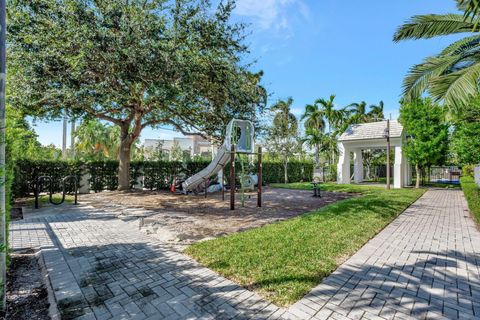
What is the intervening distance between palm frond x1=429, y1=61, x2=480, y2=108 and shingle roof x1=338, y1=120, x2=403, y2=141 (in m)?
13.8

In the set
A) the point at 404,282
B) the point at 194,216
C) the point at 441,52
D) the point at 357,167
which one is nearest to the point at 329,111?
the point at 357,167

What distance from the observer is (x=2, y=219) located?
281 centimetres

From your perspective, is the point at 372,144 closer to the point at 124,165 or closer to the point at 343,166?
the point at 343,166

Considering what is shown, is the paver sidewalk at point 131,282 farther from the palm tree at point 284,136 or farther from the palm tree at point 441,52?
the palm tree at point 284,136

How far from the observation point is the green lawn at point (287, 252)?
131 inches

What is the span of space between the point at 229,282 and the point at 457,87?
6233mm

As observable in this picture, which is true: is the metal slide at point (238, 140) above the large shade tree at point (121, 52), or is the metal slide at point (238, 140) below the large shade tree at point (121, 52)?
below

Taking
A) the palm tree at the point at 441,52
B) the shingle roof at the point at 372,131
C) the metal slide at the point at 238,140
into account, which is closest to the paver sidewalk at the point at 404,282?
the palm tree at the point at 441,52

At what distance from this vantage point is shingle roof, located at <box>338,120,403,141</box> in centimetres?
1850

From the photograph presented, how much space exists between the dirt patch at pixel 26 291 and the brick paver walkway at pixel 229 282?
0.55 ft

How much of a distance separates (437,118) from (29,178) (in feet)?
78.5

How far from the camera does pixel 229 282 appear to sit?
341 cm

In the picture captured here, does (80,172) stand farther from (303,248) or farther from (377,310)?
(377,310)

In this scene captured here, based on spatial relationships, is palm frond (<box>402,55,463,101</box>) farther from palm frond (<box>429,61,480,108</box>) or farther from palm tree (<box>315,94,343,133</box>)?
palm tree (<box>315,94,343,133</box>)
